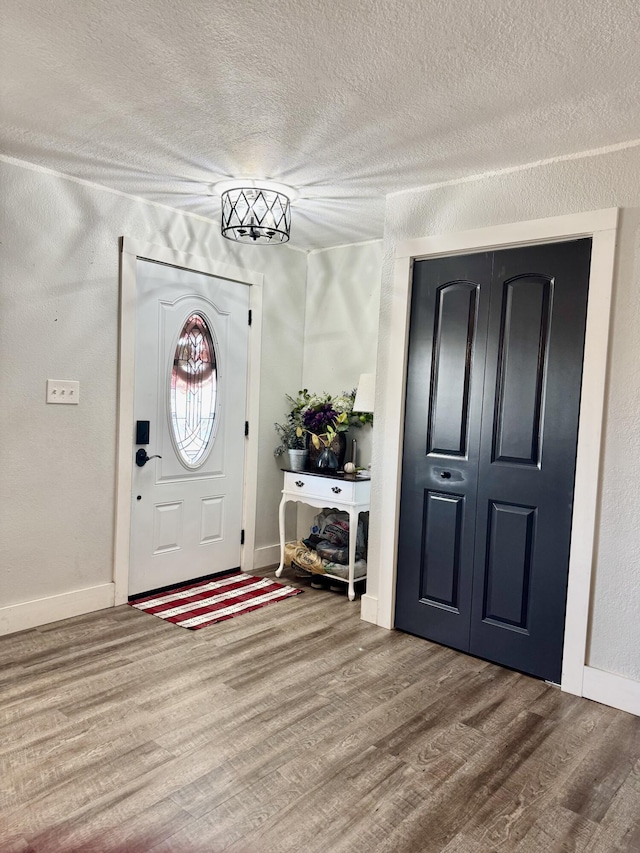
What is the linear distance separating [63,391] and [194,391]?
35.9 inches

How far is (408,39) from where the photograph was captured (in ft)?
6.33

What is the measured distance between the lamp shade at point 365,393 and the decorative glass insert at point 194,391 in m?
0.98

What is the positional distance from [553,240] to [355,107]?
1.12 metres

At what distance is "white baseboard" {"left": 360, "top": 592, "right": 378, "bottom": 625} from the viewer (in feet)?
11.5

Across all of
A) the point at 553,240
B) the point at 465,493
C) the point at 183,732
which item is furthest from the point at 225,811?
the point at 553,240

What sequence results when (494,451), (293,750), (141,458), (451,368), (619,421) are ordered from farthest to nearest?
(141,458) → (451,368) → (494,451) → (619,421) → (293,750)

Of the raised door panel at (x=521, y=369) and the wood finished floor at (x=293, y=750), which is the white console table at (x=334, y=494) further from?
the raised door panel at (x=521, y=369)

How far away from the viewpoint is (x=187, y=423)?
4020 millimetres

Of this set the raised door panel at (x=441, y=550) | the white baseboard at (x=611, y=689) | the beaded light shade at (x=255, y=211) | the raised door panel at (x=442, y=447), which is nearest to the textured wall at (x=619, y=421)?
the white baseboard at (x=611, y=689)

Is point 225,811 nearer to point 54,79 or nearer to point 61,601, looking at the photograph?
point 61,601

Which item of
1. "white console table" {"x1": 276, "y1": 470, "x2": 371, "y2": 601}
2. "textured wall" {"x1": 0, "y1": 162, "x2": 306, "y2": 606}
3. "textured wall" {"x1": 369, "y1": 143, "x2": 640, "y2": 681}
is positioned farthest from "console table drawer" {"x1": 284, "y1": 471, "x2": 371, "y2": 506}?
"textured wall" {"x1": 369, "y1": 143, "x2": 640, "y2": 681}

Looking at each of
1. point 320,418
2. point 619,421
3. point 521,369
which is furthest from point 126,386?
point 619,421

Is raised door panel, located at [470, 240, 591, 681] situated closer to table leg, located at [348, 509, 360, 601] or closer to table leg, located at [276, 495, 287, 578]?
table leg, located at [348, 509, 360, 601]

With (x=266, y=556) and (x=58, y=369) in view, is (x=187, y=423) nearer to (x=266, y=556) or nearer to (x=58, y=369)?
(x=58, y=369)
